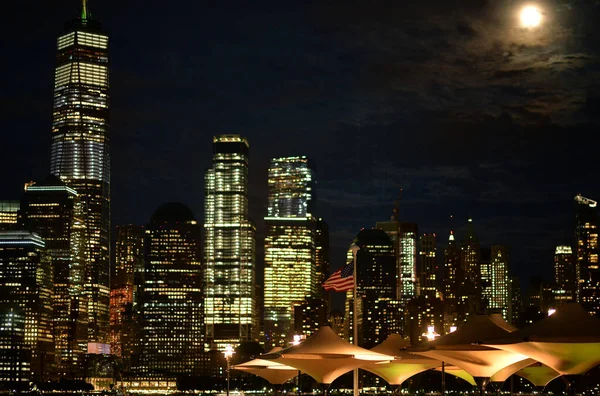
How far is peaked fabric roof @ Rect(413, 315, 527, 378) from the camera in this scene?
41.4 meters

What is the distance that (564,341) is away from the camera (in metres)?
35.1

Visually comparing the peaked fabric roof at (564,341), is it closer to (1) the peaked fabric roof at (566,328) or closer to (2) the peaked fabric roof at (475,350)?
(1) the peaked fabric roof at (566,328)

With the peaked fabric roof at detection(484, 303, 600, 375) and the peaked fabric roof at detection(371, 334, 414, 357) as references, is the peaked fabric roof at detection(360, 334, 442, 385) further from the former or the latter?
the peaked fabric roof at detection(484, 303, 600, 375)

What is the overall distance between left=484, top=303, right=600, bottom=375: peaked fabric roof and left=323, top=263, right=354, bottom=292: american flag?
13985mm

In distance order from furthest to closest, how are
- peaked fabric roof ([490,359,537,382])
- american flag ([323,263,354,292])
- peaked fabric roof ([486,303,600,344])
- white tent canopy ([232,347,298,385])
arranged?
white tent canopy ([232,347,298,385]) < american flag ([323,263,354,292]) < peaked fabric roof ([490,359,537,382]) < peaked fabric roof ([486,303,600,344])

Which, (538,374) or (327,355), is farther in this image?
(538,374)

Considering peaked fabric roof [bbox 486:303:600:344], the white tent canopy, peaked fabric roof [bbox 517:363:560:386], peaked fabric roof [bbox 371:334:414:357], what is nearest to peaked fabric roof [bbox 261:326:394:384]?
peaked fabric roof [bbox 371:334:414:357]

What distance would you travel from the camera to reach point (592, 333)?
3506cm

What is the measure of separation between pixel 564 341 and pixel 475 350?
272 inches

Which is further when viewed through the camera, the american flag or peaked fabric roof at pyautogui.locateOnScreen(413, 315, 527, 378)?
the american flag

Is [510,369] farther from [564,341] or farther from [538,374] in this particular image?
[564,341]

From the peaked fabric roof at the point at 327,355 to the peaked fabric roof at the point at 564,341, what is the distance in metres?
10.7

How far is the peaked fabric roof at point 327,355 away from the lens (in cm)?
4669

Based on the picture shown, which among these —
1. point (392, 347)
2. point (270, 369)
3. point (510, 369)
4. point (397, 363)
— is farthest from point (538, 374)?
point (270, 369)
